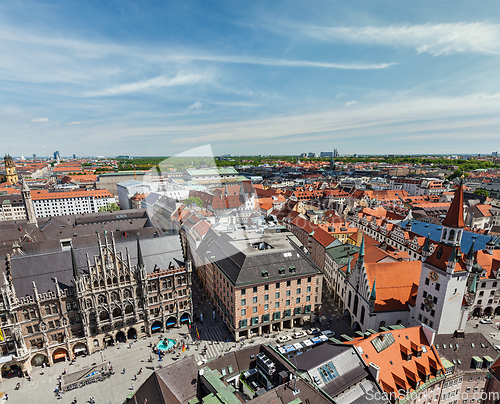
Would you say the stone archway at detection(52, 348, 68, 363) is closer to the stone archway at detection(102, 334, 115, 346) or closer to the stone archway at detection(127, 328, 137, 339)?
the stone archway at detection(102, 334, 115, 346)

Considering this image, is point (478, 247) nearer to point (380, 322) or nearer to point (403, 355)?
point (380, 322)

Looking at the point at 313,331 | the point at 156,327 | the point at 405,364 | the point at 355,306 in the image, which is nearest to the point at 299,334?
the point at 313,331

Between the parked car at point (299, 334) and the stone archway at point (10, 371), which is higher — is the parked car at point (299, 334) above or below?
below

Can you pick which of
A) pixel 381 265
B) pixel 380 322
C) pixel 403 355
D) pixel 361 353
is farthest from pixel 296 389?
pixel 381 265

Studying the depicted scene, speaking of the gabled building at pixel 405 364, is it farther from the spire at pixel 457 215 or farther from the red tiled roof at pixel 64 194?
the red tiled roof at pixel 64 194

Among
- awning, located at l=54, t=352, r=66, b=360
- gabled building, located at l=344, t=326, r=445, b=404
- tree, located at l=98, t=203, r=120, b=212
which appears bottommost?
awning, located at l=54, t=352, r=66, b=360

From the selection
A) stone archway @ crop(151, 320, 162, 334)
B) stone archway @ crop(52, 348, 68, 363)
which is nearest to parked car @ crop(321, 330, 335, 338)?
stone archway @ crop(151, 320, 162, 334)

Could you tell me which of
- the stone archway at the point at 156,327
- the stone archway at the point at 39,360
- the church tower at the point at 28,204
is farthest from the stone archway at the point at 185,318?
the church tower at the point at 28,204

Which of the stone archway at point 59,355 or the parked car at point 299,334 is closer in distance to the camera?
the stone archway at point 59,355
